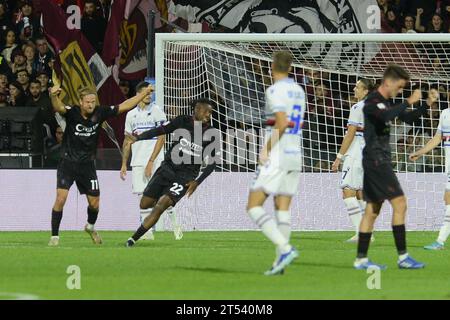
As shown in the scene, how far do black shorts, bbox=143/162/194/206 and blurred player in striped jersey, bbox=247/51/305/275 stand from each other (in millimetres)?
4952

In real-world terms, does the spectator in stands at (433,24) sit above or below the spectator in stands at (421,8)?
below

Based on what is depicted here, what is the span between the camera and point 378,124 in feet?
40.2

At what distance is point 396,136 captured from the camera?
22.0m

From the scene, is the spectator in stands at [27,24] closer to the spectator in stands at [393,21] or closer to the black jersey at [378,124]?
the spectator in stands at [393,21]

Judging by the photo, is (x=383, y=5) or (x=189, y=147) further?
(x=383, y=5)

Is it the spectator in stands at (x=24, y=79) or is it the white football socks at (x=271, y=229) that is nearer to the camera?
the white football socks at (x=271, y=229)

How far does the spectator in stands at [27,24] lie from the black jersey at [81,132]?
8.59m

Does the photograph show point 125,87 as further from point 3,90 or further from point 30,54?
point 3,90

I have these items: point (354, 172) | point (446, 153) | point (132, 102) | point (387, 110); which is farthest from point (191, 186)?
point (387, 110)

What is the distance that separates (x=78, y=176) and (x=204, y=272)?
5019 millimetres

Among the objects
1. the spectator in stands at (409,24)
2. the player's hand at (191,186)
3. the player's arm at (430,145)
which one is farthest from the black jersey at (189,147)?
the spectator in stands at (409,24)

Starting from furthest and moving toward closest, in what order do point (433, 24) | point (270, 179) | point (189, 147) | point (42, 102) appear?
point (433, 24) → point (42, 102) → point (189, 147) → point (270, 179)

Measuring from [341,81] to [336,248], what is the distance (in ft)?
21.5

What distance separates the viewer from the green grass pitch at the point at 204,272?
32.6ft
